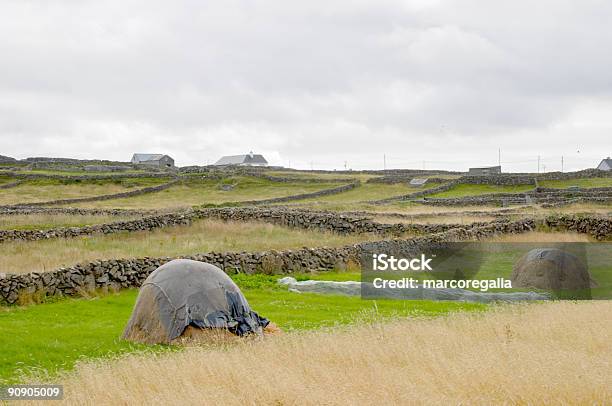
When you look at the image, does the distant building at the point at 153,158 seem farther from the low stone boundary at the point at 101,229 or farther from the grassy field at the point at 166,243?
the grassy field at the point at 166,243

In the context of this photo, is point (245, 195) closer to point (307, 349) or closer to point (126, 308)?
point (126, 308)

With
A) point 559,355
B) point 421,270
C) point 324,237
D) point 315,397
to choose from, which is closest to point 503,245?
point 421,270

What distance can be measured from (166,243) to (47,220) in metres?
14.6

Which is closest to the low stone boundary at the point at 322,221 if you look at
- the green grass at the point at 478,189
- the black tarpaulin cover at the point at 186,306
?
the black tarpaulin cover at the point at 186,306

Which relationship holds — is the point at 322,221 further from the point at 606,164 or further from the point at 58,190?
the point at 606,164

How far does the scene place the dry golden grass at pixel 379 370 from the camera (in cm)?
941

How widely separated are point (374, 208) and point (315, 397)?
1746 inches

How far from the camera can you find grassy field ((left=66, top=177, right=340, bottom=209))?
68875 mm

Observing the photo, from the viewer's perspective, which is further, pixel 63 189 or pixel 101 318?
pixel 63 189

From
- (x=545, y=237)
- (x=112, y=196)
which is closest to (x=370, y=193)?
(x=112, y=196)

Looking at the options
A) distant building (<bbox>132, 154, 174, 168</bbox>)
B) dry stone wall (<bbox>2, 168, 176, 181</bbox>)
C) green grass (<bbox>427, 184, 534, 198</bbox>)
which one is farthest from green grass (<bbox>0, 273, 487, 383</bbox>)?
distant building (<bbox>132, 154, 174, 168</bbox>)

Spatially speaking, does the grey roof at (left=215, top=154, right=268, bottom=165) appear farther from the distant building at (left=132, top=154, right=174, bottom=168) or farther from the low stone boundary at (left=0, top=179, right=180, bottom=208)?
the low stone boundary at (left=0, top=179, right=180, bottom=208)

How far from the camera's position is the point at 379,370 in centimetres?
1068

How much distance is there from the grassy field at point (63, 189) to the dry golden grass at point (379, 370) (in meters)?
61.8
